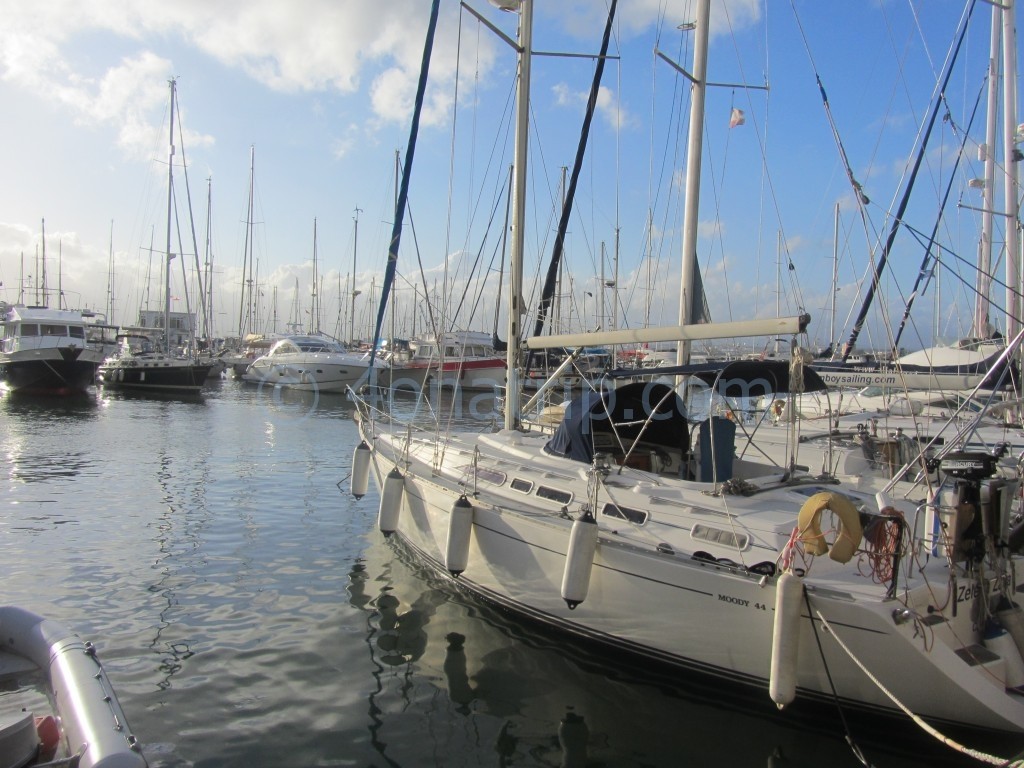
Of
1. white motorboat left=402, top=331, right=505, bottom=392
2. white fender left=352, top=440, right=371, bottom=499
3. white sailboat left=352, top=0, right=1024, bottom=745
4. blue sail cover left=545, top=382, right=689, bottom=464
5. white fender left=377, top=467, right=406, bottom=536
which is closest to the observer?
white sailboat left=352, top=0, right=1024, bottom=745

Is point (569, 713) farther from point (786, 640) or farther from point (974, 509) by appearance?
point (974, 509)

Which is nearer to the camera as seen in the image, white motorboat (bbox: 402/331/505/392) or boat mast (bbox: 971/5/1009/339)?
boat mast (bbox: 971/5/1009/339)

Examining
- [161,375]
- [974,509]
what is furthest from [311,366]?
[974,509]

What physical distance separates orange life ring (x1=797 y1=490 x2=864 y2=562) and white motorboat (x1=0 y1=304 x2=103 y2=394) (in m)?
37.2

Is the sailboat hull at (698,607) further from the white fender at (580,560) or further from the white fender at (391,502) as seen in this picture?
the white fender at (391,502)

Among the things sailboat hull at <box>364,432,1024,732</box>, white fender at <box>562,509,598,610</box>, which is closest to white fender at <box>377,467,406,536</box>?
sailboat hull at <box>364,432,1024,732</box>

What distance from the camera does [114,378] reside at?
40.0 meters

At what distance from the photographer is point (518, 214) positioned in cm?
1034

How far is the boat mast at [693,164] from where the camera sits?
11555 mm

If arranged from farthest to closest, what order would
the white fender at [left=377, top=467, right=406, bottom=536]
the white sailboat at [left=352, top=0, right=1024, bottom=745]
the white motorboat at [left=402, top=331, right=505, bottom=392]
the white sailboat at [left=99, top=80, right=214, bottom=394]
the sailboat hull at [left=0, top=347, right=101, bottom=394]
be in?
the white motorboat at [left=402, top=331, right=505, bottom=392] → the white sailboat at [left=99, top=80, right=214, bottom=394] → the sailboat hull at [left=0, top=347, right=101, bottom=394] → the white fender at [left=377, top=467, right=406, bottom=536] → the white sailboat at [left=352, top=0, right=1024, bottom=745]

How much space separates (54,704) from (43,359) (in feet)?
118

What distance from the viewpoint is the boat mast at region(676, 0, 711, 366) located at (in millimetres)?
11555

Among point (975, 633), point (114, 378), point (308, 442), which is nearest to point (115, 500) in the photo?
point (308, 442)

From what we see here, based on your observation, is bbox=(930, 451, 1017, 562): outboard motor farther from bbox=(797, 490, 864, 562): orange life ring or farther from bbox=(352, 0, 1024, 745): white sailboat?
bbox=(797, 490, 864, 562): orange life ring
